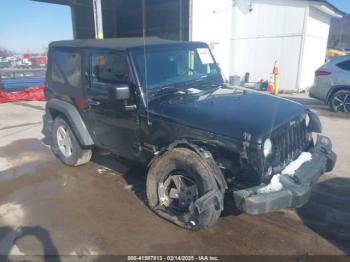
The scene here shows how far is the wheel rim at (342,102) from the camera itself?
8945 mm

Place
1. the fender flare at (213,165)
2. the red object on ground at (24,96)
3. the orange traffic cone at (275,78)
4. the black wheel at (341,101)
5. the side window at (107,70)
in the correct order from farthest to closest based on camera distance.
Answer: the orange traffic cone at (275,78)
the red object on ground at (24,96)
the black wheel at (341,101)
the side window at (107,70)
the fender flare at (213,165)

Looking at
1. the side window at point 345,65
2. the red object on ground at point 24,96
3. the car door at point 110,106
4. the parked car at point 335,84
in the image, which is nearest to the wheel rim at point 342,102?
the parked car at point 335,84

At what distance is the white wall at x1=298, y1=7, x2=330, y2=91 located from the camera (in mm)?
13302

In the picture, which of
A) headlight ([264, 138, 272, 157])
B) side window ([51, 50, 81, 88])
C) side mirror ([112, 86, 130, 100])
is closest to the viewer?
headlight ([264, 138, 272, 157])

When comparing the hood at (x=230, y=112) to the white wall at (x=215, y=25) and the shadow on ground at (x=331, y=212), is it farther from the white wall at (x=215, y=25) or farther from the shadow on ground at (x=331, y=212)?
the white wall at (x=215, y=25)

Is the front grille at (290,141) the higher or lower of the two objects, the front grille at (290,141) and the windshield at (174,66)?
the lower

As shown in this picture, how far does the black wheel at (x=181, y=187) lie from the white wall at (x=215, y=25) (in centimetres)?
1018

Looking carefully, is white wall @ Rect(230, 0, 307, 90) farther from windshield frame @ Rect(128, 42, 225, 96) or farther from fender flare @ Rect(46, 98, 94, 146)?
fender flare @ Rect(46, 98, 94, 146)

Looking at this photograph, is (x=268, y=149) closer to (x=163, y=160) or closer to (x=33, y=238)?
(x=163, y=160)

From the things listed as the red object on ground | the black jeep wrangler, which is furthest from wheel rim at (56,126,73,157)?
the red object on ground

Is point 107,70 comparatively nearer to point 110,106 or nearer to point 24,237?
point 110,106

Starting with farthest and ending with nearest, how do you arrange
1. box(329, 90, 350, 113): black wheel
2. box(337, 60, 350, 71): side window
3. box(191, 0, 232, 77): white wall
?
box(191, 0, 232, 77): white wall, box(329, 90, 350, 113): black wheel, box(337, 60, 350, 71): side window

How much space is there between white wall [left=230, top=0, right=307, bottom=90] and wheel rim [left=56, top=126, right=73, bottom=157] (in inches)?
443

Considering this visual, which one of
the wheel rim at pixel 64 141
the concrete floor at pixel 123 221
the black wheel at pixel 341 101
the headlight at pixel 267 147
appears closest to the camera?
the headlight at pixel 267 147
